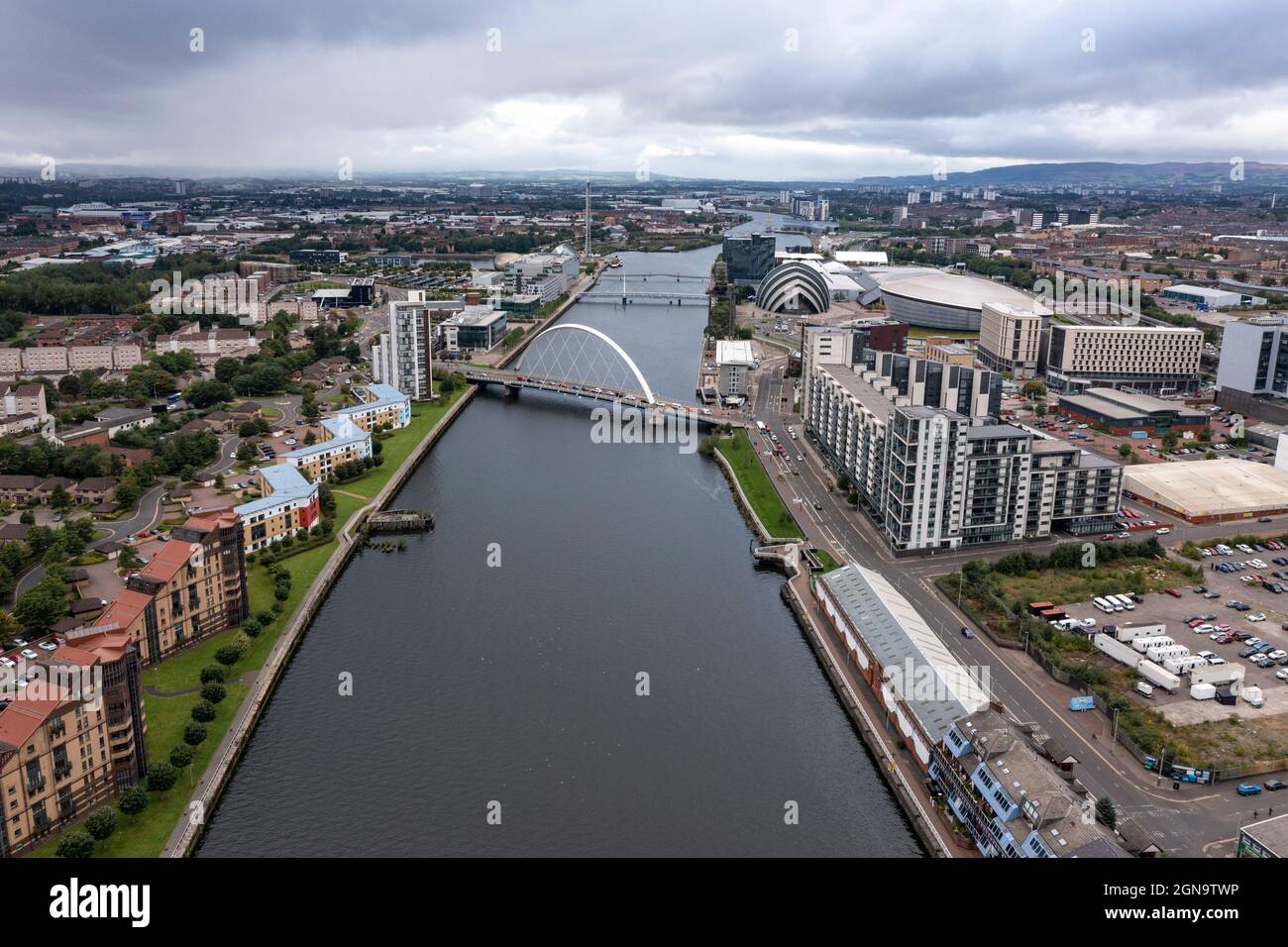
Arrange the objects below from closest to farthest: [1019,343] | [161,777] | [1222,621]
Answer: [161,777] < [1222,621] < [1019,343]

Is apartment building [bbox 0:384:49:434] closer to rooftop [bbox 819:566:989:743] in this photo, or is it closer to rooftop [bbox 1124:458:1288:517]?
rooftop [bbox 819:566:989:743]

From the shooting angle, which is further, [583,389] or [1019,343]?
[1019,343]

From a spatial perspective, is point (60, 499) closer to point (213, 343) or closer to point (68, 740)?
point (68, 740)

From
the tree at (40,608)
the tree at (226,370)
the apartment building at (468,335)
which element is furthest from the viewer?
the apartment building at (468,335)

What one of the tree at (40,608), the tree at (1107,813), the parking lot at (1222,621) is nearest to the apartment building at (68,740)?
the tree at (40,608)

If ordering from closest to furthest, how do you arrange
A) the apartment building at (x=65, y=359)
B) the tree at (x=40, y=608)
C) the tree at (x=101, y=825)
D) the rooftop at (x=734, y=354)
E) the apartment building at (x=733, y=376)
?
the tree at (x=101, y=825) < the tree at (x=40, y=608) < the apartment building at (x=733, y=376) < the rooftop at (x=734, y=354) < the apartment building at (x=65, y=359)

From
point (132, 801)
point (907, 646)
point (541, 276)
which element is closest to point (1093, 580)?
point (907, 646)

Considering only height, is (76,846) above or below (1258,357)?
below

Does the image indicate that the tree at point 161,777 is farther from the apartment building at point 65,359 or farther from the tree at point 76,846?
the apartment building at point 65,359
